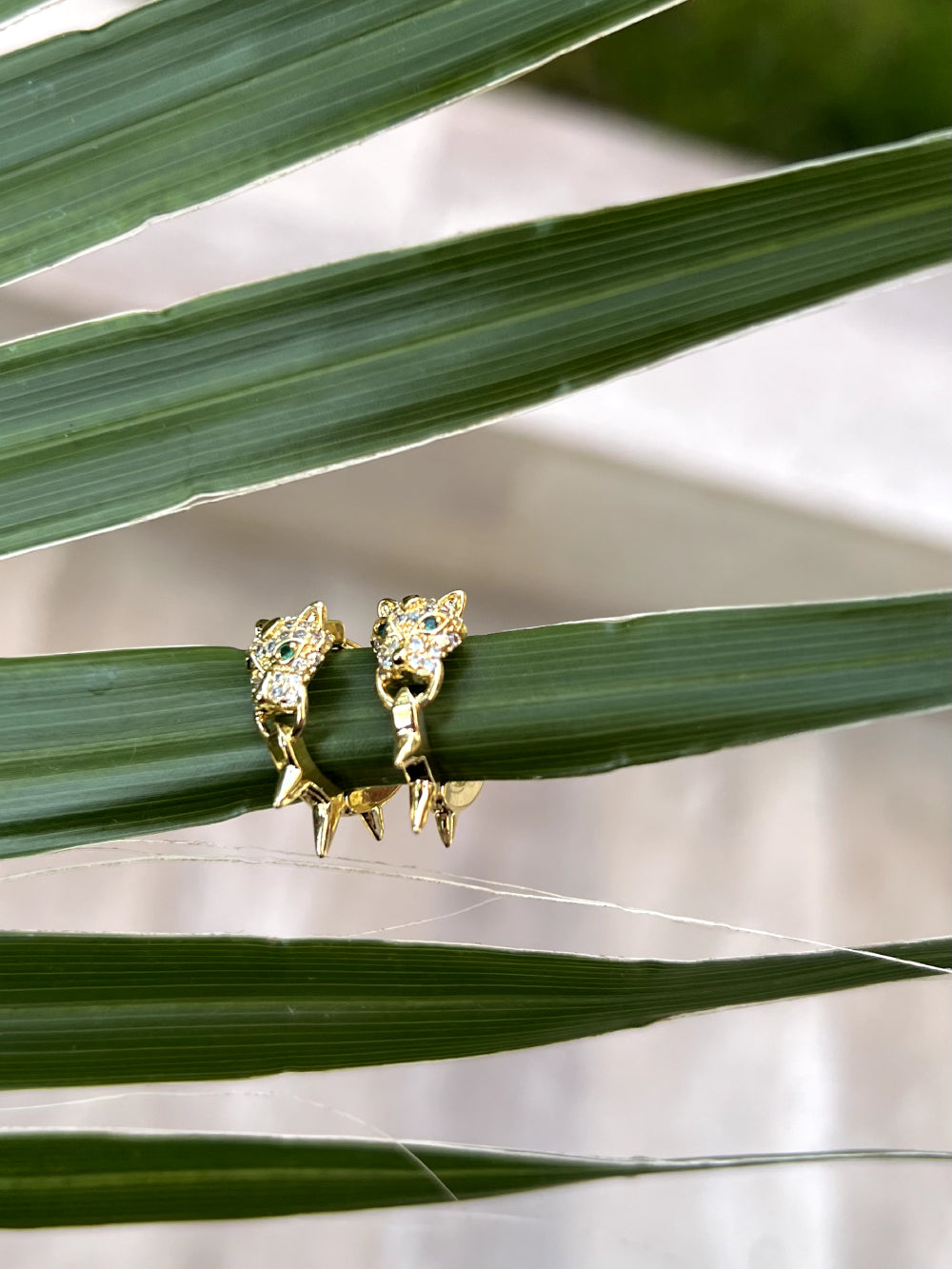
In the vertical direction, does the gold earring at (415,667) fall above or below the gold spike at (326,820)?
above

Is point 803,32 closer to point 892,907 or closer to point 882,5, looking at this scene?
point 882,5

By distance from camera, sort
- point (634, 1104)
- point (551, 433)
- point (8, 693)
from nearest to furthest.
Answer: point (8, 693), point (551, 433), point (634, 1104)

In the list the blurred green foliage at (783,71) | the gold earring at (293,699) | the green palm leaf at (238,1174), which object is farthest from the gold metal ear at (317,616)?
the blurred green foliage at (783,71)

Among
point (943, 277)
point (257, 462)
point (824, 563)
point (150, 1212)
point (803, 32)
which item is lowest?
point (150, 1212)

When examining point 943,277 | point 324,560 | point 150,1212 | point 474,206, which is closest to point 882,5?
point 943,277

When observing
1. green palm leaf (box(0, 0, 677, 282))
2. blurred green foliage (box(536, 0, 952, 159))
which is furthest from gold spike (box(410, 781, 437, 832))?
blurred green foliage (box(536, 0, 952, 159))

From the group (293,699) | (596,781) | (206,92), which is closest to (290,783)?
(293,699)

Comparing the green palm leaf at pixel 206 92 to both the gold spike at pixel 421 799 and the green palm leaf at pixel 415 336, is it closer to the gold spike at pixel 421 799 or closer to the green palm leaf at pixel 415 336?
the green palm leaf at pixel 415 336

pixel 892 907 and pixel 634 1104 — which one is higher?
pixel 892 907
